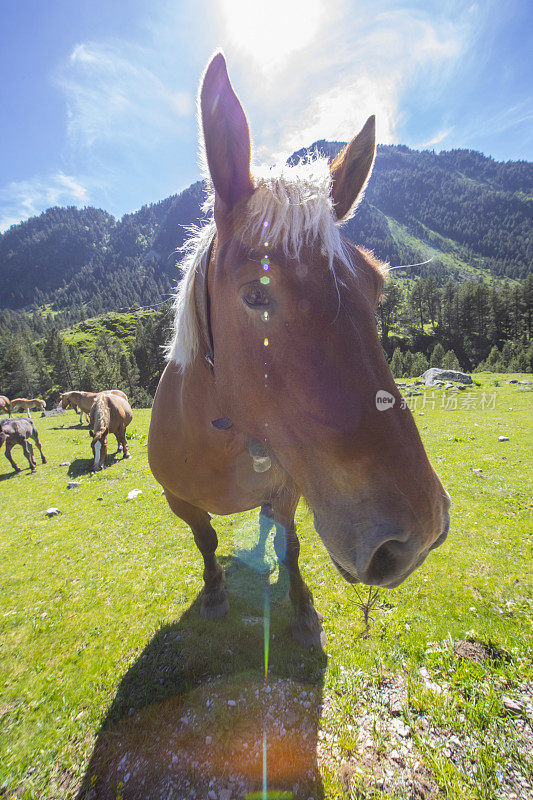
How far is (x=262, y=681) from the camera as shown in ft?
11.9

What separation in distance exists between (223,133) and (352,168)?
3.42ft

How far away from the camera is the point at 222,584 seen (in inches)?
194

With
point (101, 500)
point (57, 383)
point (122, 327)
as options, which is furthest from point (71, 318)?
point (101, 500)

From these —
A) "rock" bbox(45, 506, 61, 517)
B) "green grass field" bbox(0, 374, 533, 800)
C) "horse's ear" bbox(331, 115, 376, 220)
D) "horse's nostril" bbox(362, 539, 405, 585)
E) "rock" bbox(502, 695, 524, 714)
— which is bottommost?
"rock" bbox(45, 506, 61, 517)

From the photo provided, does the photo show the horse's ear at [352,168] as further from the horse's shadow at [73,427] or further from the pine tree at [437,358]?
the pine tree at [437,358]

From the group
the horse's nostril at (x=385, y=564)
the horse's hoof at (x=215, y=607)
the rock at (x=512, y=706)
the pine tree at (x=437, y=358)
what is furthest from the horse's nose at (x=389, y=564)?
the pine tree at (x=437, y=358)

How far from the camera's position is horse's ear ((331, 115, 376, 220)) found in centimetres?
238

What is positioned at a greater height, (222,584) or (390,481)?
(390,481)

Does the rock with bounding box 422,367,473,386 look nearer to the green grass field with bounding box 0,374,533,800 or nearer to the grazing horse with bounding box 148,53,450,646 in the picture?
the green grass field with bounding box 0,374,533,800

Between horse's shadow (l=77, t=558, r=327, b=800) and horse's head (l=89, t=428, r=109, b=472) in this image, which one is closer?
horse's shadow (l=77, t=558, r=327, b=800)

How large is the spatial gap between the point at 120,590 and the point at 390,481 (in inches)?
237

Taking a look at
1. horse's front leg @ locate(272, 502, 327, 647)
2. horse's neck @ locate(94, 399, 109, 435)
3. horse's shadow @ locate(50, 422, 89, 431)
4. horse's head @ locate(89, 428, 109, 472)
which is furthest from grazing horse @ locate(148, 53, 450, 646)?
horse's shadow @ locate(50, 422, 89, 431)

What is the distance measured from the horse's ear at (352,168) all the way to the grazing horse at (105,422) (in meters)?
13.6

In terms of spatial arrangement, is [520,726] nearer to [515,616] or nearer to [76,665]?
[515,616]
